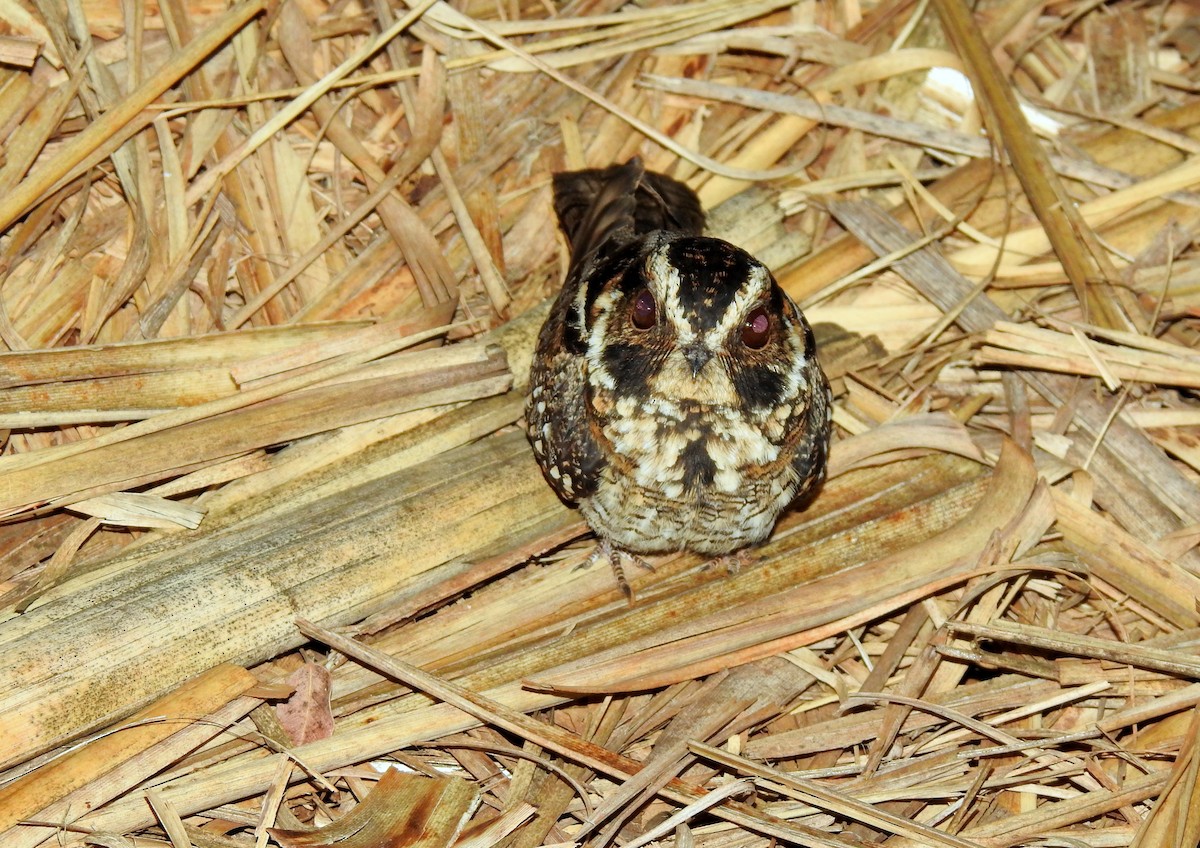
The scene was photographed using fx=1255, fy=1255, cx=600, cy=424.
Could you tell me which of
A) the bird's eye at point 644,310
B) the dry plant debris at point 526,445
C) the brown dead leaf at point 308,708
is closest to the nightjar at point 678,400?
the bird's eye at point 644,310

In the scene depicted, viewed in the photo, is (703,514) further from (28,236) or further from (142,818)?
(28,236)

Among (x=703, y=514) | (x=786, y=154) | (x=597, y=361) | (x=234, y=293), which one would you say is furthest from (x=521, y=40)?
(x=703, y=514)

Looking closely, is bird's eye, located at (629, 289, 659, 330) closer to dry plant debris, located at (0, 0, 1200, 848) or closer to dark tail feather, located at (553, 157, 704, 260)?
dark tail feather, located at (553, 157, 704, 260)

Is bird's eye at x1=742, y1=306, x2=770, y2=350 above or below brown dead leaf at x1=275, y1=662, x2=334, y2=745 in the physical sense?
above

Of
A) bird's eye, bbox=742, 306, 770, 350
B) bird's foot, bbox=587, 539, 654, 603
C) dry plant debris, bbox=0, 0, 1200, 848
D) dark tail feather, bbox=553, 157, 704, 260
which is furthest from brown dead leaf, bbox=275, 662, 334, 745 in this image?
dark tail feather, bbox=553, 157, 704, 260

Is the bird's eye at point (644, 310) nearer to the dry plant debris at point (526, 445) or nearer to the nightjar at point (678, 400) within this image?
the nightjar at point (678, 400)
